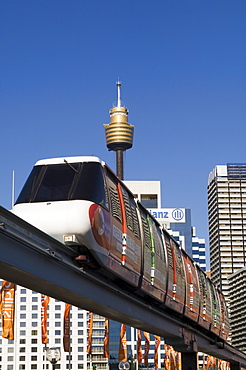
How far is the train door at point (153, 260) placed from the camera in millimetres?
24298

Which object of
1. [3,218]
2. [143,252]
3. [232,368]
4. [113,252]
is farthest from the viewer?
[232,368]

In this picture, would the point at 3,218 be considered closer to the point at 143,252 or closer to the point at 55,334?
the point at 143,252

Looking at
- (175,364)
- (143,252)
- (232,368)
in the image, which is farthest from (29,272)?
(232,368)

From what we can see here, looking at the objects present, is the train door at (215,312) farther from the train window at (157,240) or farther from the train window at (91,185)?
the train window at (91,185)

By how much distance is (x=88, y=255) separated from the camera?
18.5 meters

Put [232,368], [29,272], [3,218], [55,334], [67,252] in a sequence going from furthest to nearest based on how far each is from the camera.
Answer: [55,334]
[232,368]
[67,252]
[29,272]
[3,218]

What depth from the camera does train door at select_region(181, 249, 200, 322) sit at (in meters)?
32.9

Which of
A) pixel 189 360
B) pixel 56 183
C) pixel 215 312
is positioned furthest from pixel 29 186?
pixel 215 312

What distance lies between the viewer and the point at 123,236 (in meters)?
21.2

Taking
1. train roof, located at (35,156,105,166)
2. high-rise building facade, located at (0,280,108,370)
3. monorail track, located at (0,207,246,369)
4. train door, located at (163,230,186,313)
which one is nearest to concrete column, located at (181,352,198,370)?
train door, located at (163,230,186,313)

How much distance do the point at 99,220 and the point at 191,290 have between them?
16.2 m

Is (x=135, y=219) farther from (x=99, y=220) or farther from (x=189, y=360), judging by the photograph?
(x=189, y=360)

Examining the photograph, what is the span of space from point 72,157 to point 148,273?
20.1 ft

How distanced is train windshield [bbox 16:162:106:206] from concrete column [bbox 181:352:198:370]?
21760 mm
